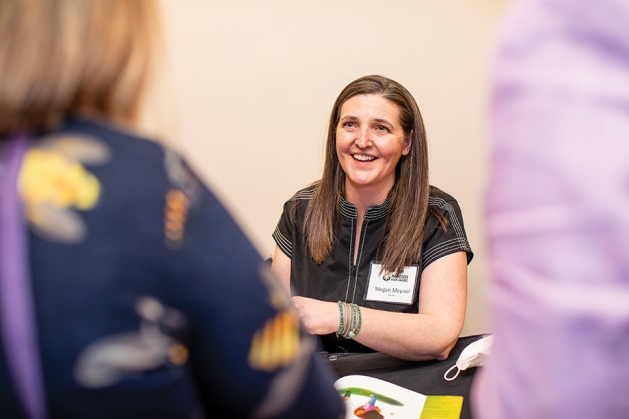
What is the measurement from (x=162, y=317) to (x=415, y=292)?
1.63 meters

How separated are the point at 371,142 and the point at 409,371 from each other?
0.90 m

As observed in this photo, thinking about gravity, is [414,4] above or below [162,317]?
above

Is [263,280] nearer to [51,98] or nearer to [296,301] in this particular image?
[51,98]

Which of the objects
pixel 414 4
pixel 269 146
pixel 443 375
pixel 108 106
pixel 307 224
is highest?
pixel 414 4

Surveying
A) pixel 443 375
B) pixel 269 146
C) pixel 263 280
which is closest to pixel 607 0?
pixel 263 280

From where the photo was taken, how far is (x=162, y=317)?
22.1 inches

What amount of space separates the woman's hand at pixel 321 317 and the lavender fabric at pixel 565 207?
1408 mm

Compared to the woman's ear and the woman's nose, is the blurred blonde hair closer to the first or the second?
the woman's nose

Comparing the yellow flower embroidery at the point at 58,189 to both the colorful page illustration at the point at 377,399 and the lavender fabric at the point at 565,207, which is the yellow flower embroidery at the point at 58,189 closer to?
the lavender fabric at the point at 565,207

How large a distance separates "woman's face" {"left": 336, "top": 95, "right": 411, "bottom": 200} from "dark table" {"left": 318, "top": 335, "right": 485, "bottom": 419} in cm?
71

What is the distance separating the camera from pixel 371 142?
7.38 feet

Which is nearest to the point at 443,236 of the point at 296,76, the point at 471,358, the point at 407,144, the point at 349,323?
the point at 407,144

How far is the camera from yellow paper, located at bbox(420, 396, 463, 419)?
138 centimetres

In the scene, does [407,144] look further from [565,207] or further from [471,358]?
[565,207]
